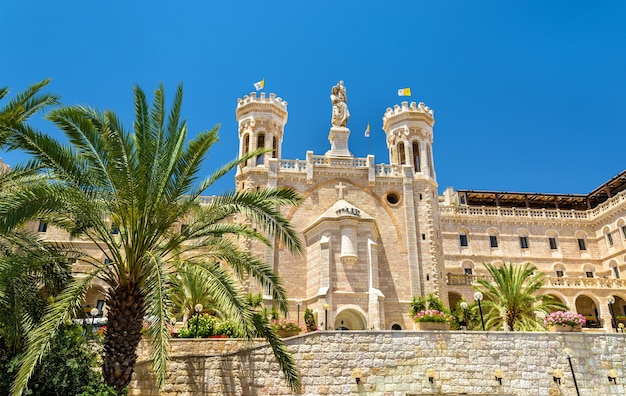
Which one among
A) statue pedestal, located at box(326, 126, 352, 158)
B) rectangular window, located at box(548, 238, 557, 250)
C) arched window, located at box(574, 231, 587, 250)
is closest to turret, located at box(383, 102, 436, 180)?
statue pedestal, located at box(326, 126, 352, 158)

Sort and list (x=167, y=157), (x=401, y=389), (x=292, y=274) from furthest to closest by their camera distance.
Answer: (x=292, y=274), (x=401, y=389), (x=167, y=157)

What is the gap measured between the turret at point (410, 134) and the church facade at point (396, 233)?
83 mm

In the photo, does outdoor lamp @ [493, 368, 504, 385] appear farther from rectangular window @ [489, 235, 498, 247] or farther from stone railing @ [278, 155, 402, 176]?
rectangular window @ [489, 235, 498, 247]

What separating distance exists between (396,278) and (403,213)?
451 cm

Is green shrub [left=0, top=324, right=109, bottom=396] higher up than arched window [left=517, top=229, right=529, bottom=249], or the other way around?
arched window [left=517, top=229, right=529, bottom=249]

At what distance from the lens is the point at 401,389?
16.4m

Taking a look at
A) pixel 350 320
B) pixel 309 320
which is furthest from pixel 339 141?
pixel 309 320

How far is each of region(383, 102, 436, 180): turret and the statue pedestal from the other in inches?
185

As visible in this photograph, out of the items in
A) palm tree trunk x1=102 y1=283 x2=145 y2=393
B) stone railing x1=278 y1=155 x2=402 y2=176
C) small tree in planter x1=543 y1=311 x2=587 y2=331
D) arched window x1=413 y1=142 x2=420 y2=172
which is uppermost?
arched window x1=413 y1=142 x2=420 y2=172

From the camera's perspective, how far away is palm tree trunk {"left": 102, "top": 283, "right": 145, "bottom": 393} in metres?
12.4

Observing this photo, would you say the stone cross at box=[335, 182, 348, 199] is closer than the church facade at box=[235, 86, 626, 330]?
No

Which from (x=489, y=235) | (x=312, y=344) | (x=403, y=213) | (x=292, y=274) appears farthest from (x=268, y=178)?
(x=489, y=235)

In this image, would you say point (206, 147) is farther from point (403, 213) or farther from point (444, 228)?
point (444, 228)

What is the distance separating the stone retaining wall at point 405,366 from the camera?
16219 millimetres
